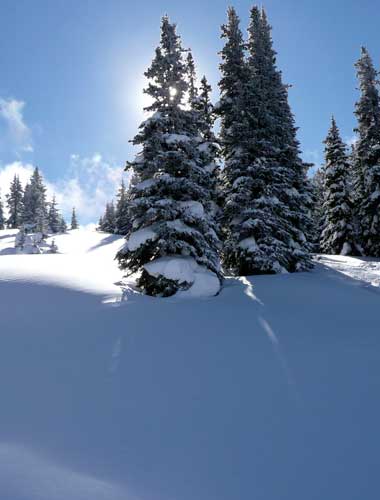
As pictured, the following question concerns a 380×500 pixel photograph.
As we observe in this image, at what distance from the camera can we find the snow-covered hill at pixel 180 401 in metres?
3.48

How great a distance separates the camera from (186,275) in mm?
11164

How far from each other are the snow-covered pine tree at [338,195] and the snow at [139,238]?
23808mm

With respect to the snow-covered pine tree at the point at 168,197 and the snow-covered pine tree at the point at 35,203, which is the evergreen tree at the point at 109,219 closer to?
the snow-covered pine tree at the point at 35,203

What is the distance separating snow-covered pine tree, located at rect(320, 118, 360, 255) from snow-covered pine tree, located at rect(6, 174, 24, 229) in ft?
221

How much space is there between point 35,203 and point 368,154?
207 feet

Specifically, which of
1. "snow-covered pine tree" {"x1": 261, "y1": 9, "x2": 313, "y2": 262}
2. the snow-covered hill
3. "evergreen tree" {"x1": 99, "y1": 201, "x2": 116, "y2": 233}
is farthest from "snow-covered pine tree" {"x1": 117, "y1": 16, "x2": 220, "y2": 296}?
"evergreen tree" {"x1": 99, "y1": 201, "x2": 116, "y2": 233}

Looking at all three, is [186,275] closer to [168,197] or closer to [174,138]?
[168,197]

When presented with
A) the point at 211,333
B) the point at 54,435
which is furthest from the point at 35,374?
the point at 211,333

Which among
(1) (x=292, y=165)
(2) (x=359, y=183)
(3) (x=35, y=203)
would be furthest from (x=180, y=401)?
(3) (x=35, y=203)

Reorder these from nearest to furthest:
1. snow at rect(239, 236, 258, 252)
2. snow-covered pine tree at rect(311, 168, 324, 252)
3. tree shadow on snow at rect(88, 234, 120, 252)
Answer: snow at rect(239, 236, 258, 252), snow-covered pine tree at rect(311, 168, 324, 252), tree shadow on snow at rect(88, 234, 120, 252)

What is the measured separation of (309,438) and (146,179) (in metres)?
10.8

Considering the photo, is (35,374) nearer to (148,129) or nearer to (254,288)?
(254,288)

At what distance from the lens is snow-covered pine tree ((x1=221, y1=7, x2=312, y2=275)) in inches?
621

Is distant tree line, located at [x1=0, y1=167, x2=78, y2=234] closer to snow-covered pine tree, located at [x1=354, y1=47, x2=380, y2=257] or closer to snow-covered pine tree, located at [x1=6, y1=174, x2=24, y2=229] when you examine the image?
snow-covered pine tree, located at [x1=6, y1=174, x2=24, y2=229]
